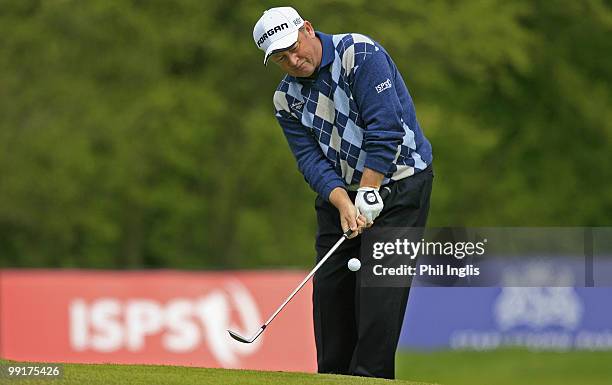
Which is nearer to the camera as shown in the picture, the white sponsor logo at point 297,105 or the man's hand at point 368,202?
the man's hand at point 368,202

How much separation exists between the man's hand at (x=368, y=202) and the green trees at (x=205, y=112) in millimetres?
14113

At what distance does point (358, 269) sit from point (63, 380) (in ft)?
5.04

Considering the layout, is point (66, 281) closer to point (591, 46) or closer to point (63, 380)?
point (63, 380)

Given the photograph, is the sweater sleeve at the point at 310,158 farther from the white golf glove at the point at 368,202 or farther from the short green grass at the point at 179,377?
the short green grass at the point at 179,377

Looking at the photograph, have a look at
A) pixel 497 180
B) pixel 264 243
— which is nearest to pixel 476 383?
pixel 264 243

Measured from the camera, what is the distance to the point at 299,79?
616 cm

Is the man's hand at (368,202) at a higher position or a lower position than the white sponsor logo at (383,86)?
lower

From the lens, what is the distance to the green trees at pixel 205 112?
21.0m

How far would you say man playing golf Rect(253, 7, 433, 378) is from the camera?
19.6 feet

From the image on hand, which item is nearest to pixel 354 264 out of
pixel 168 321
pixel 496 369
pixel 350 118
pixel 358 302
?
pixel 358 302

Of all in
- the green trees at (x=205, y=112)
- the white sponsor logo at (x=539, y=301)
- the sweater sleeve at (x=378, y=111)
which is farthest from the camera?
the green trees at (x=205, y=112)

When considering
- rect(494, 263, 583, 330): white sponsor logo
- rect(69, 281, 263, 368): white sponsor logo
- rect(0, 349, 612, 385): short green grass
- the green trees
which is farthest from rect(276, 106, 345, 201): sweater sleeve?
the green trees

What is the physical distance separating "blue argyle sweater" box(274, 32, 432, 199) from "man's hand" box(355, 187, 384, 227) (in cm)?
11

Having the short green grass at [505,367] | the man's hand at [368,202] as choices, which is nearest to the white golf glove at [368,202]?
the man's hand at [368,202]
